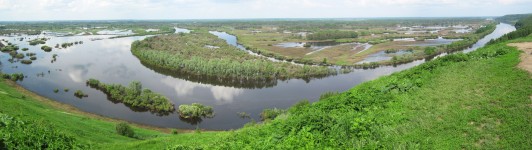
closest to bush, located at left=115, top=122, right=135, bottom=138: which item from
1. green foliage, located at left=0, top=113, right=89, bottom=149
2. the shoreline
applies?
the shoreline

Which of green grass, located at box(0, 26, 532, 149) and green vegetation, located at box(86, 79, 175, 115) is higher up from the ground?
green grass, located at box(0, 26, 532, 149)

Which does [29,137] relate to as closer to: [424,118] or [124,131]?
[124,131]

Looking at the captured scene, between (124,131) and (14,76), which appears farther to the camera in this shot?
(14,76)

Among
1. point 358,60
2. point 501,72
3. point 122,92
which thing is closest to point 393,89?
point 501,72

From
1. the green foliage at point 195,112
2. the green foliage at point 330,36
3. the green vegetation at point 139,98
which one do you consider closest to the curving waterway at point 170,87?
the green foliage at point 195,112

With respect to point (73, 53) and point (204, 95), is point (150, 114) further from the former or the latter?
point (73, 53)

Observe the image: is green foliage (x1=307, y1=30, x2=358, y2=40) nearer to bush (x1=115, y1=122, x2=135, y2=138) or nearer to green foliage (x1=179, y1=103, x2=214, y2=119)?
green foliage (x1=179, y1=103, x2=214, y2=119)

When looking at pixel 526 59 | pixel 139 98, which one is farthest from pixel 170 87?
pixel 526 59
